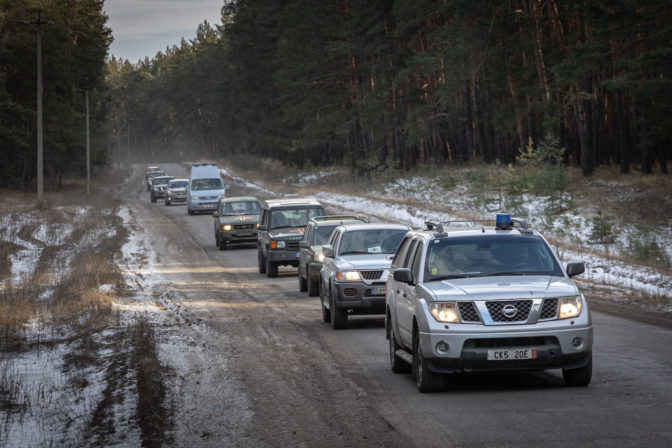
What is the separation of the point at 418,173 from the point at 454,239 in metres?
57.3

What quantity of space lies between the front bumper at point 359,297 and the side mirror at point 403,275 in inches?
200

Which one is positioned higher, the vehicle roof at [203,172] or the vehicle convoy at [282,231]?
the vehicle roof at [203,172]

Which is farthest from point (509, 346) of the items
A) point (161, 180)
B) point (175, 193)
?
point (161, 180)

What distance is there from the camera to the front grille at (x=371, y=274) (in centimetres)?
1583

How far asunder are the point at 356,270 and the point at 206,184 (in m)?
39.9

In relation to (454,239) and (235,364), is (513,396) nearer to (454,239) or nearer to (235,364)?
(454,239)

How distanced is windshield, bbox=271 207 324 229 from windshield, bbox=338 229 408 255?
9120 mm

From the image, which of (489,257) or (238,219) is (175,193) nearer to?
(238,219)

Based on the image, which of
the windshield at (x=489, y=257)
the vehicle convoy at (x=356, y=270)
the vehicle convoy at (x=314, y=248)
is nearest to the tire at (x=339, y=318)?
the vehicle convoy at (x=356, y=270)

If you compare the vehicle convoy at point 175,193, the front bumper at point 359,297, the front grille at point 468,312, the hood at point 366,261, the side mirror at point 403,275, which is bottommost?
the front bumper at point 359,297

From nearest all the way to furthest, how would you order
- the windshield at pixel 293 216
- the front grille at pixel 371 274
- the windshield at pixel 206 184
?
1. the front grille at pixel 371 274
2. the windshield at pixel 293 216
3. the windshield at pixel 206 184

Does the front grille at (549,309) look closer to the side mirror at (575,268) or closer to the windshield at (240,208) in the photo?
the side mirror at (575,268)

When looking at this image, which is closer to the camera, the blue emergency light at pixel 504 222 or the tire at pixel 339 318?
the blue emergency light at pixel 504 222

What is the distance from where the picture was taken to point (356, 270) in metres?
15.8
